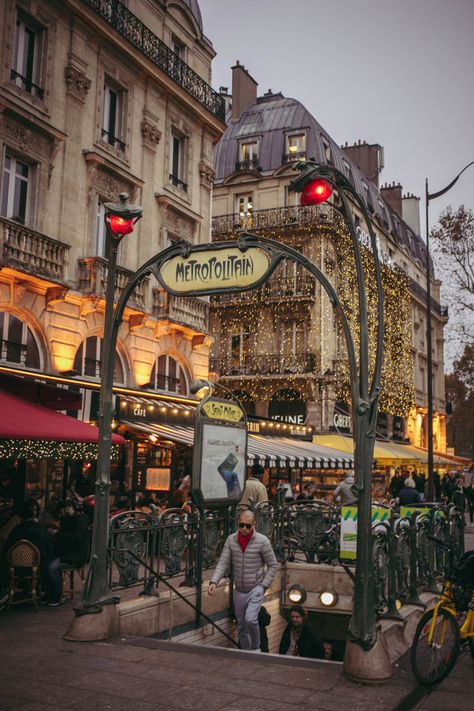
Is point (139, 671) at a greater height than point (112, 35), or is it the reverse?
point (112, 35)

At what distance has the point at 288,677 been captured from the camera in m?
6.05

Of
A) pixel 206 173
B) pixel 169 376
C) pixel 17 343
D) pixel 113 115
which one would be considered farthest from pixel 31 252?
pixel 206 173

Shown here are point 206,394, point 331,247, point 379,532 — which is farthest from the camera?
point 331,247

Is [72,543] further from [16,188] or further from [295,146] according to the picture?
[295,146]

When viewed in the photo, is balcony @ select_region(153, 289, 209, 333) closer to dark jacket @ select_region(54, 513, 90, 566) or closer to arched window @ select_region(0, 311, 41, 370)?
arched window @ select_region(0, 311, 41, 370)

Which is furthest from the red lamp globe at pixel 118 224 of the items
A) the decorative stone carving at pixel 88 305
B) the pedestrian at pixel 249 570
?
the decorative stone carving at pixel 88 305

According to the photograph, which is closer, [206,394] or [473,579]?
[473,579]

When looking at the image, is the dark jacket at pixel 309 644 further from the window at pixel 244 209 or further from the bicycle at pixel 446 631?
the window at pixel 244 209

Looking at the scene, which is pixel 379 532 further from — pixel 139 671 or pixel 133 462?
pixel 133 462

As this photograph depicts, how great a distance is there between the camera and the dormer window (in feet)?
115

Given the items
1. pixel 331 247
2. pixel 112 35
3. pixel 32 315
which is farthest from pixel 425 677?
pixel 331 247

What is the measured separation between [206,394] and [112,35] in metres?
11.6

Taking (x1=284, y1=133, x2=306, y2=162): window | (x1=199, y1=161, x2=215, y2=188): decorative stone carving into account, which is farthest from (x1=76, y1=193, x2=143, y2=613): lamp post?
(x1=284, y1=133, x2=306, y2=162): window

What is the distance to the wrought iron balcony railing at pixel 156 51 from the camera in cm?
1750
